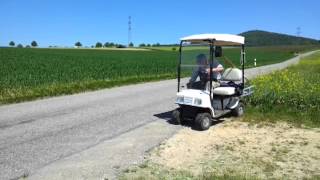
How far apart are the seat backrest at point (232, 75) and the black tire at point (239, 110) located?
2.32 ft

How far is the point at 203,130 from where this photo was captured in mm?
10656

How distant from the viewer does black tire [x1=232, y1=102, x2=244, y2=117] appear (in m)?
12.3

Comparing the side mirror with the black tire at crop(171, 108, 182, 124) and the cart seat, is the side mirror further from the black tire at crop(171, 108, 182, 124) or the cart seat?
the black tire at crop(171, 108, 182, 124)

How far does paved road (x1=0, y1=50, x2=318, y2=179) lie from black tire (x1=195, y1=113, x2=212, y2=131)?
22.5 inches

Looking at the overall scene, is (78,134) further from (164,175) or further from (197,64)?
(164,175)

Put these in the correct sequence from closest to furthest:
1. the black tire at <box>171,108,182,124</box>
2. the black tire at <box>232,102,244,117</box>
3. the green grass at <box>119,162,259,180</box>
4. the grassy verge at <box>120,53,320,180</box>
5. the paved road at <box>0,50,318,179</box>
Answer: the green grass at <box>119,162,259,180</box> → the grassy verge at <box>120,53,320,180</box> → the paved road at <box>0,50,318,179</box> → the black tire at <box>171,108,182,124</box> → the black tire at <box>232,102,244,117</box>

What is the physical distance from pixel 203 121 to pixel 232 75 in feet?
7.26

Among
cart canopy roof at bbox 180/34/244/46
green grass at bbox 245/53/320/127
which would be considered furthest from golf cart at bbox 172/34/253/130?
green grass at bbox 245/53/320/127

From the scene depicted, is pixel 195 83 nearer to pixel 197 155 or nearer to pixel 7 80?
pixel 197 155

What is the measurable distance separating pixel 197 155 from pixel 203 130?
2.32m

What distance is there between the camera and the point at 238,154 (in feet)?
27.7

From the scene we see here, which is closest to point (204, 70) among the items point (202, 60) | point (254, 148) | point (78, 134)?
point (202, 60)

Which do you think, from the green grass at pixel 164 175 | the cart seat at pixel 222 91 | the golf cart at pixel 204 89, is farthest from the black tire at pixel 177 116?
→ the green grass at pixel 164 175

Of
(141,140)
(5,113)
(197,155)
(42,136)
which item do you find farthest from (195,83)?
(5,113)
